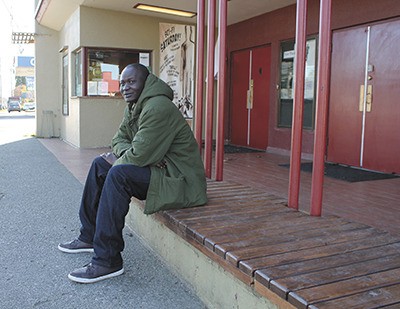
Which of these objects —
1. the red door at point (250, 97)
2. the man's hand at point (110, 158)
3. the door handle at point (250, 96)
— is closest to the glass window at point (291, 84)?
the red door at point (250, 97)

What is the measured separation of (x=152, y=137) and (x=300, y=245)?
44.0 inches

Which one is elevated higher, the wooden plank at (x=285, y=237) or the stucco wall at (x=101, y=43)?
the stucco wall at (x=101, y=43)

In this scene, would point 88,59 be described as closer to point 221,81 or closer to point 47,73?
point 47,73

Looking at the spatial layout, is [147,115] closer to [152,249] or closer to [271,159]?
[152,249]

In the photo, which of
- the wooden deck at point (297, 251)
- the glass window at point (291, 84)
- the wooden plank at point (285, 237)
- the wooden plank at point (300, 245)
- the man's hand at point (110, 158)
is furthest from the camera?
the glass window at point (291, 84)

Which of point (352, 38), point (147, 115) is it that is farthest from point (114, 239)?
point (352, 38)

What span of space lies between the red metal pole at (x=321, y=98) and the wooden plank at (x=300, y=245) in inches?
17.5

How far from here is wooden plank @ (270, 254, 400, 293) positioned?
1.82 m

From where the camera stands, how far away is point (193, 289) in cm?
263

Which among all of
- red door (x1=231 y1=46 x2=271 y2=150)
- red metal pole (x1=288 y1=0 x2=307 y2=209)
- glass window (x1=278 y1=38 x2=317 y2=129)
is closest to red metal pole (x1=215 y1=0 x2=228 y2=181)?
red metal pole (x1=288 y1=0 x2=307 y2=209)

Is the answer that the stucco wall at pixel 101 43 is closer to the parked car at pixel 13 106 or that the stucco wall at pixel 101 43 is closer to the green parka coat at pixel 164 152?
the green parka coat at pixel 164 152

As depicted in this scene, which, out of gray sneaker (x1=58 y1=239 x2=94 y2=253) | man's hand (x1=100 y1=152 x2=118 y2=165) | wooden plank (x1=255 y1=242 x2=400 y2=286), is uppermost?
man's hand (x1=100 y1=152 x2=118 y2=165)

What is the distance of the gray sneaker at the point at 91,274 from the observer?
2.70 metres

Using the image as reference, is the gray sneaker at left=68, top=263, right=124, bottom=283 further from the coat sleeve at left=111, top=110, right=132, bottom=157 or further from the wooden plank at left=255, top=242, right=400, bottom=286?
the wooden plank at left=255, top=242, right=400, bottom=286
